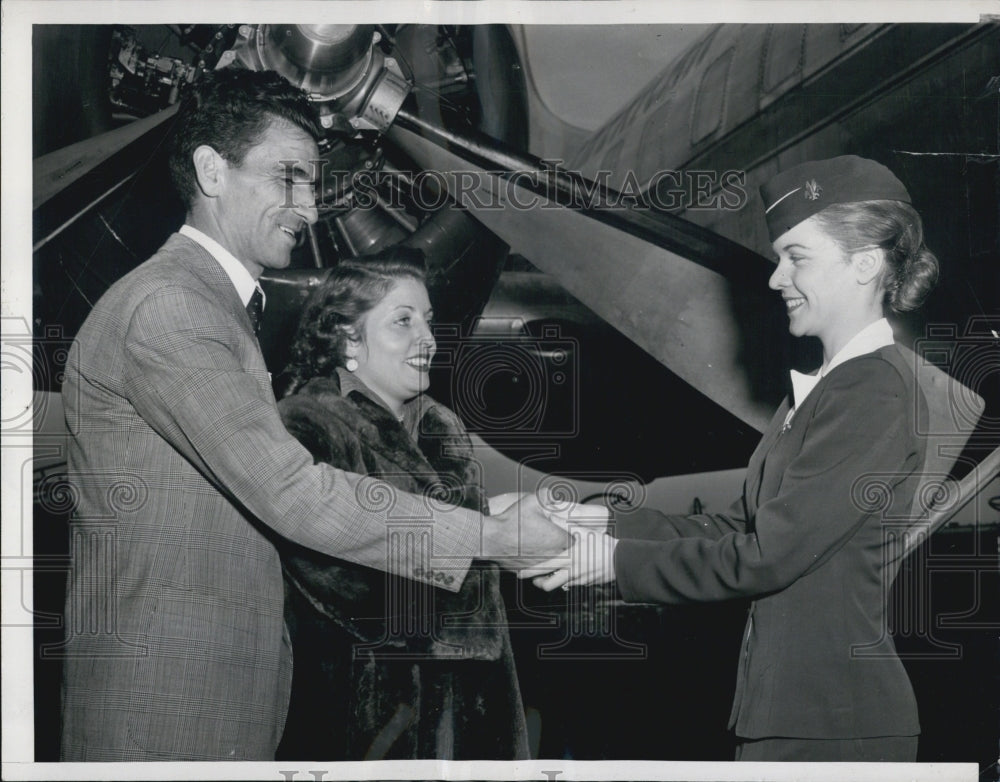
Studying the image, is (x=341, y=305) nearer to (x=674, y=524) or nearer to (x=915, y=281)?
(x=674, y=524)

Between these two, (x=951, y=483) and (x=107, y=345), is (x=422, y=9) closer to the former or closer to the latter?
(x=107, y=345)

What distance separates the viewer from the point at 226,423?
2451 millimetres

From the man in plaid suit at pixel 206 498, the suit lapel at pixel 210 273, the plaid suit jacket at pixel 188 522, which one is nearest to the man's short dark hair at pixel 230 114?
the man in plaid suit at pixel 206 498

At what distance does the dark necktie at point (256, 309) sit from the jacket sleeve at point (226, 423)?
10cm

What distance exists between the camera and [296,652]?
101 inches

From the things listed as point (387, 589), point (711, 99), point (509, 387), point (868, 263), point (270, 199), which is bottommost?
point (387, 589)

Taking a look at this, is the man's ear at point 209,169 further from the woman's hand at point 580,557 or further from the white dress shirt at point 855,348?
the white dress shirt at point 855,348

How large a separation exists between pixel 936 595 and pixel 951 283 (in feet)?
2.86

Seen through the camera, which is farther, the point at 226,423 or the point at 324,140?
the point at 324,140

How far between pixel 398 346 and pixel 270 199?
526 millimetres

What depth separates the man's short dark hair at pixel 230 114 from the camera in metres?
2.65

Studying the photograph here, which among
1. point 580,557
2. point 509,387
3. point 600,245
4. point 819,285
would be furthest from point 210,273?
point 819,285

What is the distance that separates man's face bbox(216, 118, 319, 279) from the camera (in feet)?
8.60

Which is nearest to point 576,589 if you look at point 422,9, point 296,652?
point 296,652
